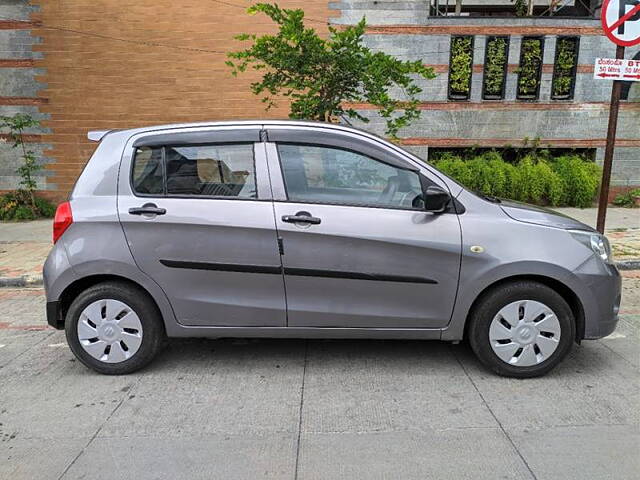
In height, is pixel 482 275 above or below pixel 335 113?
below

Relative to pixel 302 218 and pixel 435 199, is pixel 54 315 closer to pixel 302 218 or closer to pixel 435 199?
pixel 302 218

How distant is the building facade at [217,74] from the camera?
35.7 ft

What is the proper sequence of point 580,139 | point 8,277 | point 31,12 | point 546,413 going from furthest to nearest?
point 580,139 < point 31,12 < point 8,277 < point 546,413

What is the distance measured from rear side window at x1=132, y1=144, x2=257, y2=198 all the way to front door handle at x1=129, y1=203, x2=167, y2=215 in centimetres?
11

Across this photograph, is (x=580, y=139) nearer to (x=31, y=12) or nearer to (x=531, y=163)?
(x=531, y=163)

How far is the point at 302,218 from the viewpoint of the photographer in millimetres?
3516

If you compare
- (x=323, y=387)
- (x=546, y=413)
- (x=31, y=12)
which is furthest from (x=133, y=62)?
(x=546, y=413)

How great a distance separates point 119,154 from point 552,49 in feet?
35.5

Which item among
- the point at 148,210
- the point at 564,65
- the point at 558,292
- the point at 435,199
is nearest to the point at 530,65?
the point at 564,65

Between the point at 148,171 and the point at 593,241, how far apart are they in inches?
130

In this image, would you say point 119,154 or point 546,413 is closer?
point 546,413

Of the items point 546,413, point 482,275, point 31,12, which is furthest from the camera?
point 31,12

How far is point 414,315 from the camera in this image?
142 inches

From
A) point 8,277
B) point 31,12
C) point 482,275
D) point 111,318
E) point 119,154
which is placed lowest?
point 8,277
